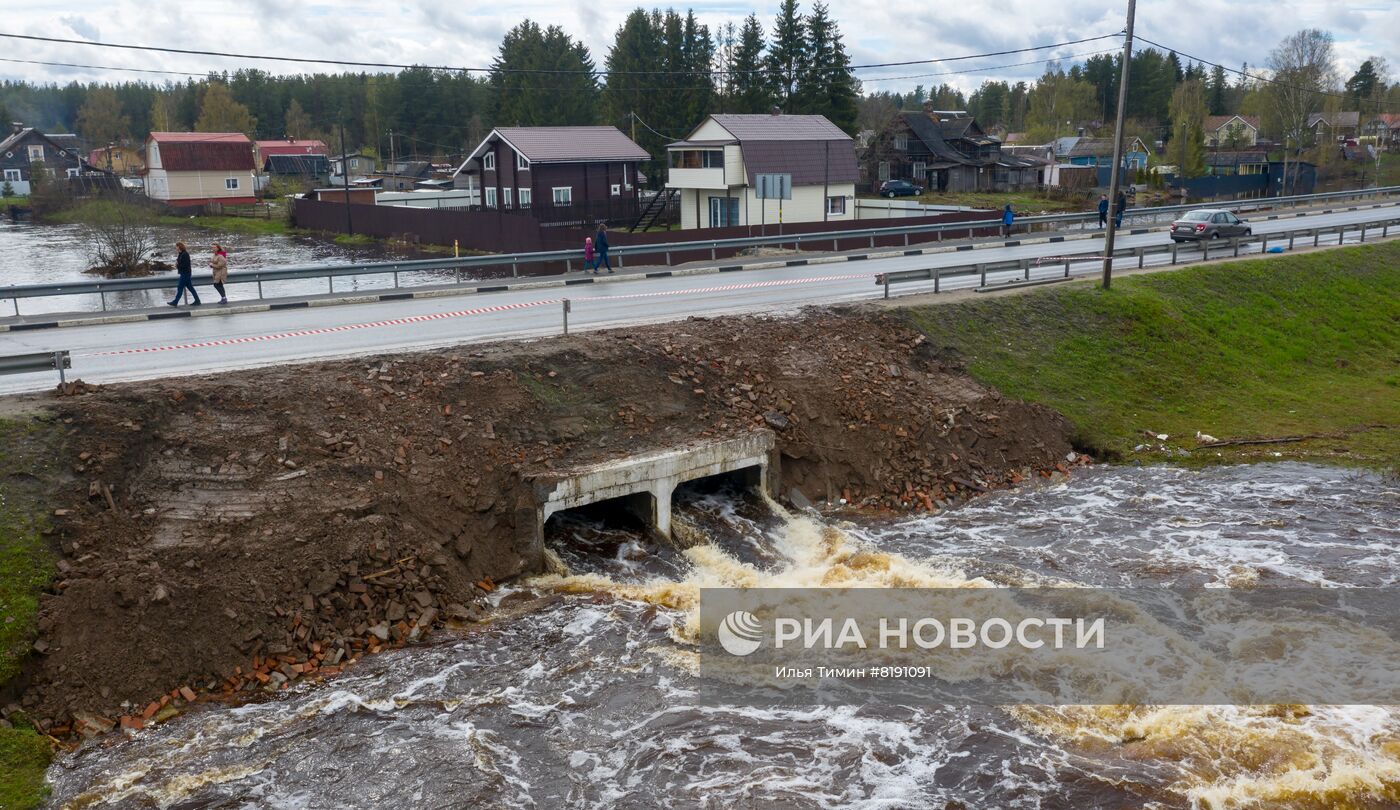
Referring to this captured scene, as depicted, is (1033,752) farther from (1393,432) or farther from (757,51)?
(757,51)

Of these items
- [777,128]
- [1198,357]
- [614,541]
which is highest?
[777,128]

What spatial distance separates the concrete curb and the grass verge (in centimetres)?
951

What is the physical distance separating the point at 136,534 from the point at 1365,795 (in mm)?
14682

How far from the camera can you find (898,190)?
80375 millimetres

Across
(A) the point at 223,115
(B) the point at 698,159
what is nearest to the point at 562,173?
(B) the point at 698,159

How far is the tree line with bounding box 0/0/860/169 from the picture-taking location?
76.4 meters

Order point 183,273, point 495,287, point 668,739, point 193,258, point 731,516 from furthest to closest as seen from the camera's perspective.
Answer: point 193,258 → point 495,287 → point 183,273 → point 731,516 → point 668,739

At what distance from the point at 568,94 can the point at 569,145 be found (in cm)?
2827

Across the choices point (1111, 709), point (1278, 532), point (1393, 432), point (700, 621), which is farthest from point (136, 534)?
point (1393, 432)

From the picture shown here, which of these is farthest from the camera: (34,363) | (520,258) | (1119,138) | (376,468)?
(520,258)

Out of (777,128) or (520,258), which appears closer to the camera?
(520,258)

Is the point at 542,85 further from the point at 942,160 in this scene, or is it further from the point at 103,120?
the point at 103,120

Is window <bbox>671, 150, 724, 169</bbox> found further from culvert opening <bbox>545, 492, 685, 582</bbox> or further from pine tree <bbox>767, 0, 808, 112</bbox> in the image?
culvert opening <bbox>545, 492, 685, 582</bbox>

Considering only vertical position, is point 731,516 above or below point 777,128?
below
